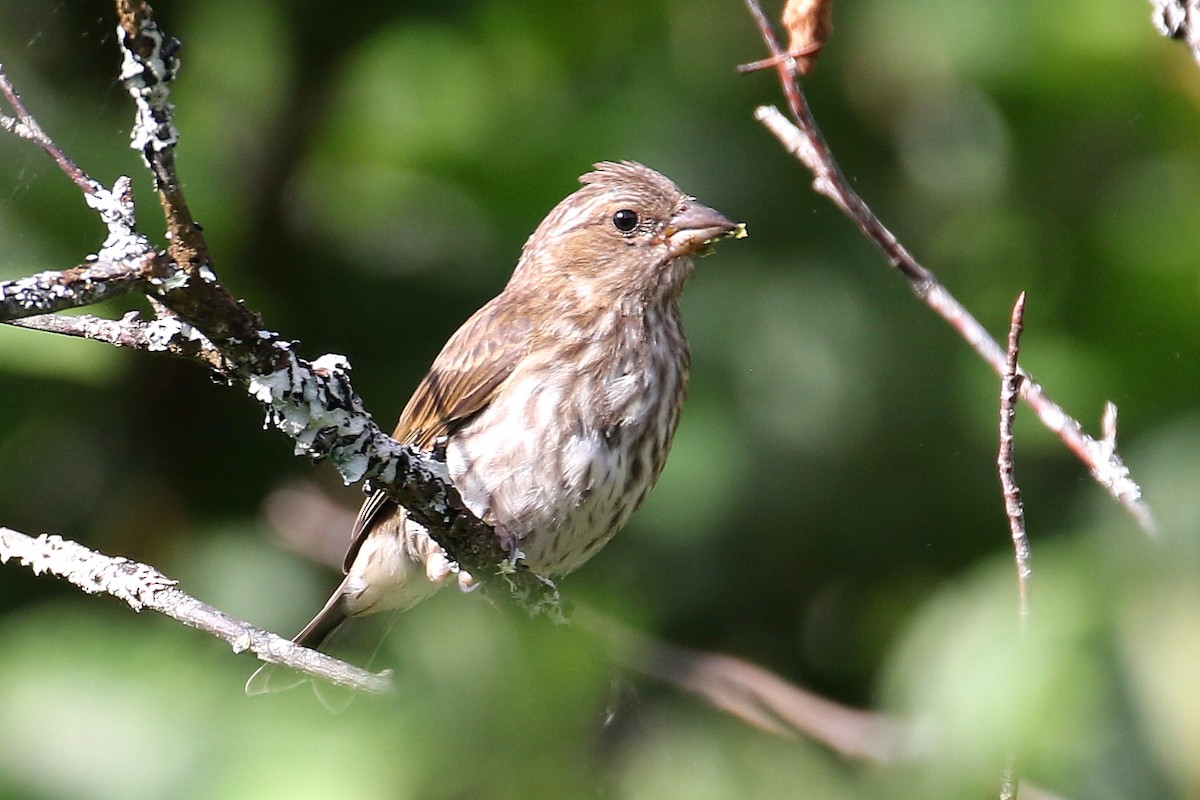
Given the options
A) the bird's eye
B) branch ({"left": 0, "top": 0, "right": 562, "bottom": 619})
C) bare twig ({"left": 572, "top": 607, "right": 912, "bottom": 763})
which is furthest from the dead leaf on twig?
the bird's eye

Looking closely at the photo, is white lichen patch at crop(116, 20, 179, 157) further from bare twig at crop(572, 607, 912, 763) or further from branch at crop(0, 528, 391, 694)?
branch at crop(0, 528, 391, 694)

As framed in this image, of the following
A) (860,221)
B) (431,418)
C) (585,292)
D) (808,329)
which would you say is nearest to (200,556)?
(431,418)

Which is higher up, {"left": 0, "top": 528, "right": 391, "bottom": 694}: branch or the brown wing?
the brown wing

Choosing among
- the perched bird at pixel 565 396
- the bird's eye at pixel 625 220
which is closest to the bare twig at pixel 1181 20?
the perched bird at pixel 565 396

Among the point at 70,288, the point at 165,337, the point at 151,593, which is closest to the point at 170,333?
the point at 165,337

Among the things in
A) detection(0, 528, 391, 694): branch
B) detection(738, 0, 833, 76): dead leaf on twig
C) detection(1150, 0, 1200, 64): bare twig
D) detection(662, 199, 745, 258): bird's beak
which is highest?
detection(662, 199, 745, 258): bird's beak

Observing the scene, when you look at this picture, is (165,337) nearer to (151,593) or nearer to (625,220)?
(151,593)
